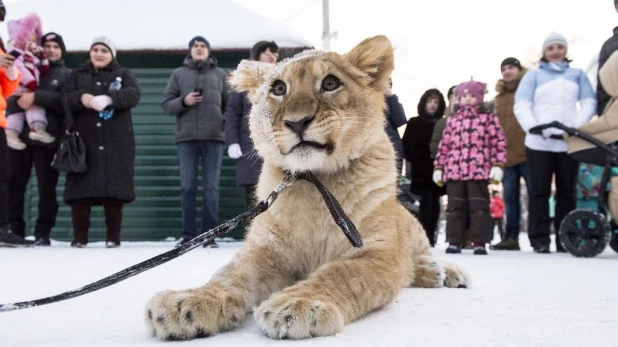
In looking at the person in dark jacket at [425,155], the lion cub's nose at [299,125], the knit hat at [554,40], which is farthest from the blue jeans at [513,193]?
the lion cub's nose at [299,125]

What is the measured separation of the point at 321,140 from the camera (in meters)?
2.13

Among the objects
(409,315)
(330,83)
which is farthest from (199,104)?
(409,315)

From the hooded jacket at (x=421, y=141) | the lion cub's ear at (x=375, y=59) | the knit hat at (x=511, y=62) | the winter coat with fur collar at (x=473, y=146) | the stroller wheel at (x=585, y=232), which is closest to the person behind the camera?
the lion cub's ear at (x=375, y=59)

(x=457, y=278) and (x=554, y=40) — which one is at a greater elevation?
(x=554, y=40)

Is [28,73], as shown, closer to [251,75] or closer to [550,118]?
[251,75]

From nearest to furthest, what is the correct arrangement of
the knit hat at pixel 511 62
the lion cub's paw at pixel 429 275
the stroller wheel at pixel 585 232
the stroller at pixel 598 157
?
the lion cub's paw at pixel 429 275 < the stroller at pixel 598 157 < the stroller wheel at pixel 585 232 < the knit hat at pixel 511 62

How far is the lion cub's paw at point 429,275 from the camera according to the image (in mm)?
3029

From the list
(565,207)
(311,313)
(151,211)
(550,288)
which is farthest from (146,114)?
(311,313)

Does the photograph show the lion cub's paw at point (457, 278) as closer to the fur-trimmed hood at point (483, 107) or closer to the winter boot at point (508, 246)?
the fur-trimmed hood at point (483, 107)

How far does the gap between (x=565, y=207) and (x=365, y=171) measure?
4.66 meters

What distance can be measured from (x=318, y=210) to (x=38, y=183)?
5359mm

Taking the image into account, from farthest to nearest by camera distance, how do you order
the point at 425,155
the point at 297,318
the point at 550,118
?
the point at 425,155 → the point at 550,118 → the point at 297,318

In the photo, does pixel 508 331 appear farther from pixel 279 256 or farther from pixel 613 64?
pixel 613 64

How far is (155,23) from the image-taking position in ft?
30.2
